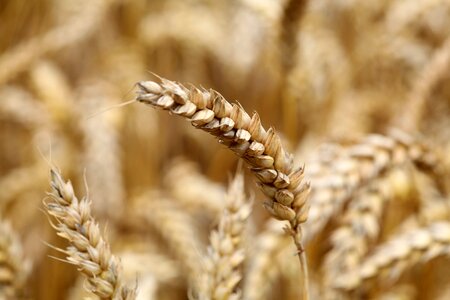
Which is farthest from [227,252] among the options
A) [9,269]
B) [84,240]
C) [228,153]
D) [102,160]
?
[228,153]

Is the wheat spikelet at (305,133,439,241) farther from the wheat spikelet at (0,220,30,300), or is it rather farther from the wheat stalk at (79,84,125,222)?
the wheat stalk at (79,84,125,222)

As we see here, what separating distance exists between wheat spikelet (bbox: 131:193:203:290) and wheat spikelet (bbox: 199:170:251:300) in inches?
21.5

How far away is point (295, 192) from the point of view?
580 millimetres

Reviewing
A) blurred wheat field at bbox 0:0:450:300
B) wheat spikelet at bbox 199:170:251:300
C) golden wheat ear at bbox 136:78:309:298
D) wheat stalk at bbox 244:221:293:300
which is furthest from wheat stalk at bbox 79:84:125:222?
golden wheat ear at bbox 136:78:309:298

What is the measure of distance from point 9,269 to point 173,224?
73cm

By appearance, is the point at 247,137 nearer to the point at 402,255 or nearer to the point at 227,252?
the point at 227,252

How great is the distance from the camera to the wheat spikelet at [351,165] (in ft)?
2.99

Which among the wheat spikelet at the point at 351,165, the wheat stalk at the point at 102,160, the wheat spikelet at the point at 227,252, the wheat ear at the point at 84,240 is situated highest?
the wheat stalk at the point at 102,160

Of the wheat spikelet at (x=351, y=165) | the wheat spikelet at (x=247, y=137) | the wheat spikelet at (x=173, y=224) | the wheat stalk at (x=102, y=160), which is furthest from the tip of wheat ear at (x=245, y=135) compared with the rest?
the wheat stalk at (x=102, y=160)

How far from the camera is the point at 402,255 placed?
883 millimetres

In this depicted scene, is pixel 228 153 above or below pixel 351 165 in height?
above

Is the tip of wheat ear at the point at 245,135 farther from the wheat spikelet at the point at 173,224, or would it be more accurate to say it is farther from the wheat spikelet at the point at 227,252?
Answer: the wheat spikelet at the point at 173,224

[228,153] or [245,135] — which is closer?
[245,135]

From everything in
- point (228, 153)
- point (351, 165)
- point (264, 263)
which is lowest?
point (264, 263)
